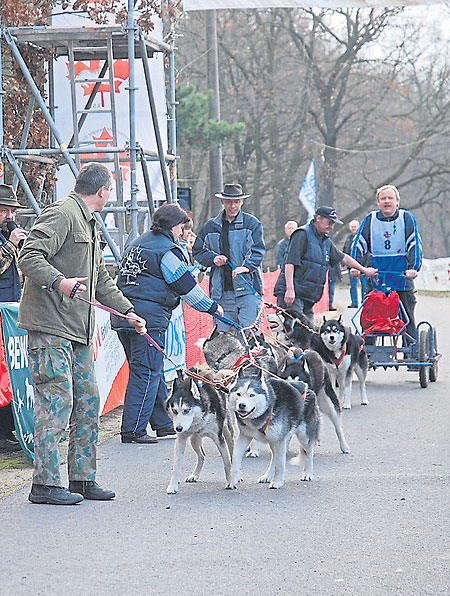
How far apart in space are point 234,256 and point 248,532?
5177 mm

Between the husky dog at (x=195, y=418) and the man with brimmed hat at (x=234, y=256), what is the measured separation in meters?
3.35

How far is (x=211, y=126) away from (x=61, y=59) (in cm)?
1513

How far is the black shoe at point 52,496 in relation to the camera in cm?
639

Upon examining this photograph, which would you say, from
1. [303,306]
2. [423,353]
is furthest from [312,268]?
[423,353]

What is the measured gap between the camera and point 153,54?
1370 centimetres

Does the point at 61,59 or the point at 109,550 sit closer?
the point at 109,550

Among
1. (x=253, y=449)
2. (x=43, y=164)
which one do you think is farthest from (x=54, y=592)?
(x=43, y=164)

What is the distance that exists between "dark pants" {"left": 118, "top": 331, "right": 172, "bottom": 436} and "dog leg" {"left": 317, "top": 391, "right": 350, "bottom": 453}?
1.44 m

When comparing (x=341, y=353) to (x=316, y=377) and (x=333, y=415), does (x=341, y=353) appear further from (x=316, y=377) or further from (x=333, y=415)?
(x=316, y=377)

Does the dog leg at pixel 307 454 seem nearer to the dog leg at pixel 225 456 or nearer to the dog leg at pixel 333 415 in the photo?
the dog leg at pixel 225 456

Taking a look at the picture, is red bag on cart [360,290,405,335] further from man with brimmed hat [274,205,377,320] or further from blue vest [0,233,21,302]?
blue vest [0,233,21,302]

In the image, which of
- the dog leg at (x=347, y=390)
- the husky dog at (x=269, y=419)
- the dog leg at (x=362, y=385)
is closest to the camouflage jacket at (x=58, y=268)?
the husky dog at (x=269, y=419)

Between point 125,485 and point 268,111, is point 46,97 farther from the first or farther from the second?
point 268,111

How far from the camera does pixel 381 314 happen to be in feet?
39.1
